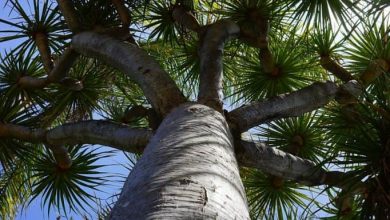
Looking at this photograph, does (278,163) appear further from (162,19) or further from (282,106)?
(162,19)

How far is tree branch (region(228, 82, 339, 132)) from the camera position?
2629 millimetres

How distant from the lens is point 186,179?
1.44 meters

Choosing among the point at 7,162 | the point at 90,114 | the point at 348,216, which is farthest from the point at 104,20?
the point at 348,216

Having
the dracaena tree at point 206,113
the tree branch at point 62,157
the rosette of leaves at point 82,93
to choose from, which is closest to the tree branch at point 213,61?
the dracaena tree at point 206,113

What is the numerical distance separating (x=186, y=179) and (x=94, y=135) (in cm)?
158

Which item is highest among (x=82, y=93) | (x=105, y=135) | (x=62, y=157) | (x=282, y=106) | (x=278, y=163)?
(x=82, y=93)

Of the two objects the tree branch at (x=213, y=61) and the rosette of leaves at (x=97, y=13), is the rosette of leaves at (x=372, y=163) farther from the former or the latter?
the rosette of leaves at (x=97, y=13)

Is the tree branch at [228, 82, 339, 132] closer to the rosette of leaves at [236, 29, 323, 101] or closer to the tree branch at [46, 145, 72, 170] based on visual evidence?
the rosette of leaves at [236, 29, 323, 101]

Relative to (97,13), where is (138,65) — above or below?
below

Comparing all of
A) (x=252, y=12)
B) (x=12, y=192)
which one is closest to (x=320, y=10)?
(x=252, y=12)

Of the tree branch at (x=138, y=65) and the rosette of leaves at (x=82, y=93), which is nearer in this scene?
the tree branch at (x=138, y=65)

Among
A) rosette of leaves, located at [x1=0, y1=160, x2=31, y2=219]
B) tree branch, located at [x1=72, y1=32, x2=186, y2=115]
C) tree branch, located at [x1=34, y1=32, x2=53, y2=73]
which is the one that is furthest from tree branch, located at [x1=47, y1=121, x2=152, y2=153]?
rosette of leaves, located at [x1=0, y1=160, x2=31, y2=219]

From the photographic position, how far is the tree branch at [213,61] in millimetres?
2543

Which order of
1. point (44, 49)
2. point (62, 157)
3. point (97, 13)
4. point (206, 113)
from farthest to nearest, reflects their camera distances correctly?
point (44, 49), point (62, 157), point (97, 13), point (206, 113)
